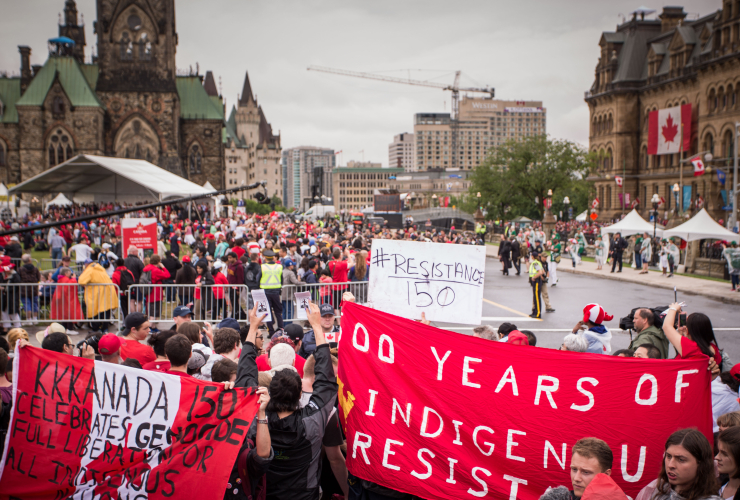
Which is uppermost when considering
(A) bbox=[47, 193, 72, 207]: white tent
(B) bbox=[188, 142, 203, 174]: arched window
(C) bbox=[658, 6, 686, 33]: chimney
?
(C) bbox=[658, 6, 686, 33]: chimney

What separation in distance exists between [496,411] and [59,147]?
245ft

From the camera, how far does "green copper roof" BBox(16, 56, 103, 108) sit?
65750mm

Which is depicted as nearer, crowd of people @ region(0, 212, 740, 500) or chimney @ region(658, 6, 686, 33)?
crowd of people @ region(0, 212, 740, 500)

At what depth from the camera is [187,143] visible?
74312mm

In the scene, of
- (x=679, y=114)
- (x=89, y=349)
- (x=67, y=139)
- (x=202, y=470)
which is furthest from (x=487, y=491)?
(x=67, y=139)

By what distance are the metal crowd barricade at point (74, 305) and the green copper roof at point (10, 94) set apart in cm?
7243

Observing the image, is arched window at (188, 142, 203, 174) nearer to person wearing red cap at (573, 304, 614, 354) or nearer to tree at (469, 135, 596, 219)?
tree at (469, 135, 596, 219)

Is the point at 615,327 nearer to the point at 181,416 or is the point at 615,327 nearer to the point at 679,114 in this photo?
the point at 181,416

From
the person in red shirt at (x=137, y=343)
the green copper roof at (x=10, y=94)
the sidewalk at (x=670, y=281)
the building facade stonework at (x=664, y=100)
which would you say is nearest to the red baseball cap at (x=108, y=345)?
the person in red shirt at (x=137, y=343)

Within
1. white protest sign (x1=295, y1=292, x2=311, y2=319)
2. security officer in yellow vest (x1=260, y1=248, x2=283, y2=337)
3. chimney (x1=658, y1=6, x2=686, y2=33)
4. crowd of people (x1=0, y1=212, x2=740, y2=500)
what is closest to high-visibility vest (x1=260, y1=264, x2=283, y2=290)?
security officer in yellow vest (x1=260, y1=248, x2=283, y2=337)

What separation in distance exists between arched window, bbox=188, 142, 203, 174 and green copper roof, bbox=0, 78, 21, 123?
21852 mm

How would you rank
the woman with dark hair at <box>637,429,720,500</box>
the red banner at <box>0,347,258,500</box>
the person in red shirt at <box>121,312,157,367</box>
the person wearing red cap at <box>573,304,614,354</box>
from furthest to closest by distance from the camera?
the person wearing red cap at <box>573,304,614,354</box> → the person in red shirt at <box>121,312,157,367</box> → the red banner at <box>0,347,258,500</box> → the woman with dark hair at <box>637,429,720,500</box>

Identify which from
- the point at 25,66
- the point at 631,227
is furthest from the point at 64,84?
A: the point at 631,227

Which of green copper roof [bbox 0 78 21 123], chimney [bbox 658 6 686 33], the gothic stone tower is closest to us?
chimney [bbox 658 6 686 33]
